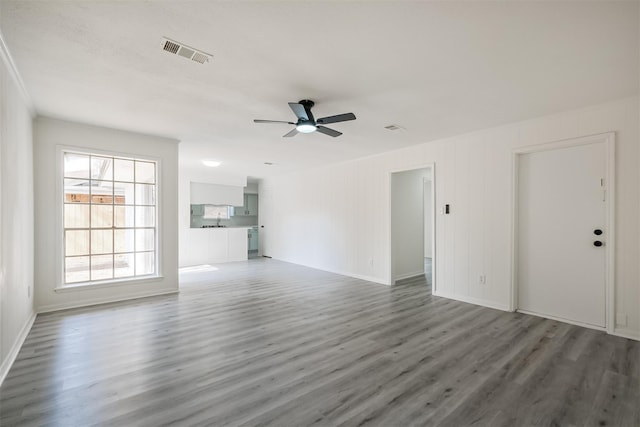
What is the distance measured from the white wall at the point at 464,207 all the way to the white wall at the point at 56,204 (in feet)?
11.6

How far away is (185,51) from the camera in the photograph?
2311mm

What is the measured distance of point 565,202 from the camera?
3711 mm

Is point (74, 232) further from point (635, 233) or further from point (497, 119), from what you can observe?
point (635, 233)

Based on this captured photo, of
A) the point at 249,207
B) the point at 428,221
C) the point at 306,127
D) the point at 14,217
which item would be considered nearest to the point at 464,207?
the point at 306,127

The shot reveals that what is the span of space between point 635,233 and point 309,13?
398 centimetres

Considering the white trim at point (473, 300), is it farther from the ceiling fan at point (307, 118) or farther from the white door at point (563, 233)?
the ceiling fan at point (307, 118)

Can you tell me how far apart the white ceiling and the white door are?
2.37 feet

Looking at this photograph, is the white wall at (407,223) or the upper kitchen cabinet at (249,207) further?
the upper kitchen cabinet at (249,207)

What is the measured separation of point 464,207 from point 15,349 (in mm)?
5640

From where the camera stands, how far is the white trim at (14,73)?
227cm

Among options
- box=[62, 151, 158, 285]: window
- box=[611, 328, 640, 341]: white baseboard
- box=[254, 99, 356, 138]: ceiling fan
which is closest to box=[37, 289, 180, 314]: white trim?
box=[62, 151, 158, 285]: window

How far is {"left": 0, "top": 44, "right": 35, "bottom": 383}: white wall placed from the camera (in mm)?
2410

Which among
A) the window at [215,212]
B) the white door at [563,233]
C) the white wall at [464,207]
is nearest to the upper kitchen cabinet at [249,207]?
the window at [215,212]

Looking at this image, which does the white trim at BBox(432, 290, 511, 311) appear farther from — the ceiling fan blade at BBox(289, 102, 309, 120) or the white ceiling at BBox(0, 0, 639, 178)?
the ceiling fan blade at BBox(289, 102, 309, 120)
